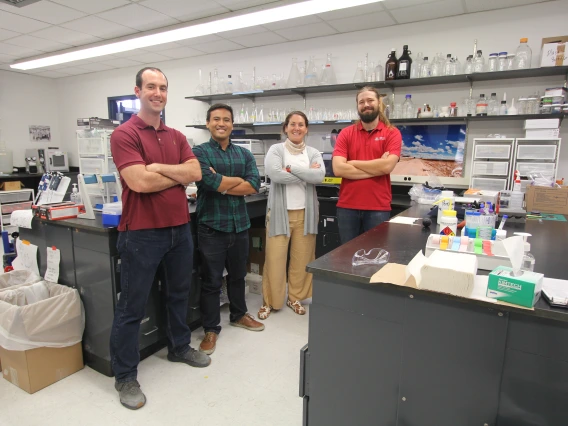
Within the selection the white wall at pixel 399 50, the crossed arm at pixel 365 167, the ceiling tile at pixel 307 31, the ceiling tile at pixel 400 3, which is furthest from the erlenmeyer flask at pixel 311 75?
the crossed arm at pixel 365 167

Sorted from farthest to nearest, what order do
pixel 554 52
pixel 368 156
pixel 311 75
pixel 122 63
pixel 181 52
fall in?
pixel 122 63, pixel 181 52, pixel 311 75, pixel 554 52, pixel 368 156

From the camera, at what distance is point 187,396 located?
1.96 metres

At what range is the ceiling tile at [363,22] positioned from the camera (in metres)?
3.70

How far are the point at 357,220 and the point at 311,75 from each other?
7.82 ft

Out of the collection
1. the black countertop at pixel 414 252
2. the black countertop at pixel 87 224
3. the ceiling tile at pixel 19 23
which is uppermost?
the ceiling tile at pixel 19 23

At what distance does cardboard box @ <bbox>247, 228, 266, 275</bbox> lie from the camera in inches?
133

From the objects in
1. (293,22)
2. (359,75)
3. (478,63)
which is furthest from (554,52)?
(293,22)

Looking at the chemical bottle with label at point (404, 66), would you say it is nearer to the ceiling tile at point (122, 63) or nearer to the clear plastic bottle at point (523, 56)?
the clear plastic bottle at point (523, 56)

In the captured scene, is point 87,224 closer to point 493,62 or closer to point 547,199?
point 547,199

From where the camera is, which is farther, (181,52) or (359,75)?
(181,52)

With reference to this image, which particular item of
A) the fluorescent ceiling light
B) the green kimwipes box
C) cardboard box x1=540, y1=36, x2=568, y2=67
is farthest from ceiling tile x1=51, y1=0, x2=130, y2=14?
the green kimwipes box

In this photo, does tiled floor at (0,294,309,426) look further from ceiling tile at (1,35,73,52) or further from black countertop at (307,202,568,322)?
ceiling tile at (1,35,73,52)

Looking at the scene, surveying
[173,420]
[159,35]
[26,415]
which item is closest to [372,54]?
[159,35]

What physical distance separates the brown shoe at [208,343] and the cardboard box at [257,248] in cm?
108
